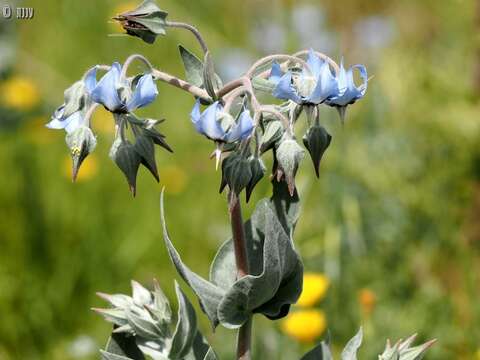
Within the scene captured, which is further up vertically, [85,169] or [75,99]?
[75,99]

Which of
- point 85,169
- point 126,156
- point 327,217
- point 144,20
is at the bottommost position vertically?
point 327,217

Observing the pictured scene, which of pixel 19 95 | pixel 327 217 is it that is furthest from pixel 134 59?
pixel 19 95

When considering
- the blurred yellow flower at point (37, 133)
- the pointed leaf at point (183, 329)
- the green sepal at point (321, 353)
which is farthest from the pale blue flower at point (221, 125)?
the blurred yellow flower at point (37, 133)

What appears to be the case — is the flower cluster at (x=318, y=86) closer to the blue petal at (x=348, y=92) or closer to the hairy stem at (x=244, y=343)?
the blue petal at (x=348, y=92)

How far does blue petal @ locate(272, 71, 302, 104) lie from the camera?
1.51m

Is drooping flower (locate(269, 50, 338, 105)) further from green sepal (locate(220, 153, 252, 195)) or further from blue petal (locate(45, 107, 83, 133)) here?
blue petal (locate(45, 107, 83, 133))

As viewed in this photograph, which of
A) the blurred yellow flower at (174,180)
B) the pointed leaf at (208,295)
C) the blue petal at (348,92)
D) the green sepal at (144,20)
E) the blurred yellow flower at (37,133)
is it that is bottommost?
the blurred yellow flower at (174,180)

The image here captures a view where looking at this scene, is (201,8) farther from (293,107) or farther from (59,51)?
(293,107)

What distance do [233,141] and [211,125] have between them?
5 cm

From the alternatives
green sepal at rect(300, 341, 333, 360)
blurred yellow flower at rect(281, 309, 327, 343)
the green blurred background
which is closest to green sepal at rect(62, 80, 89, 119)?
green sepal at rect(300, 341, 333, 360)

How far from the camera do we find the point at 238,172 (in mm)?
1562

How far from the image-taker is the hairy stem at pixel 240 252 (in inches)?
67.6

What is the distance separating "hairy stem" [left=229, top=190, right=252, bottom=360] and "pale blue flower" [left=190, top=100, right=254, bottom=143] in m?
0.13

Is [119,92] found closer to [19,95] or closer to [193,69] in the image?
[193,69]
